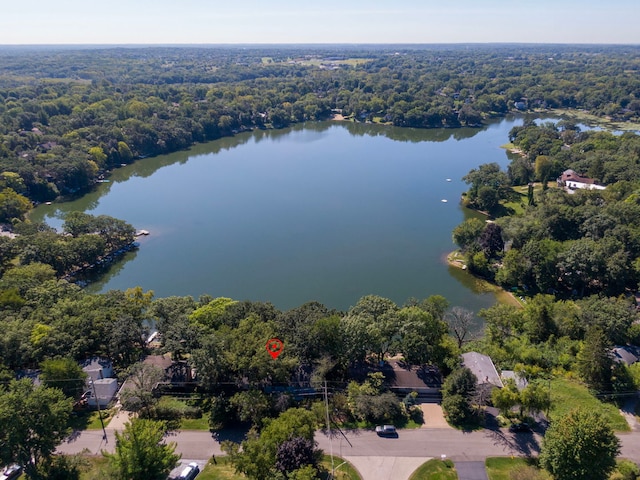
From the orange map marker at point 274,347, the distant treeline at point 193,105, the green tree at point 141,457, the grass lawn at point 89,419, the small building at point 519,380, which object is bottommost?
the grass lawn at point 89,419

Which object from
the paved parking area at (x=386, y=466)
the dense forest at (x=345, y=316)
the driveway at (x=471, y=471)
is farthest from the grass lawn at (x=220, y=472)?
the driveway at (x=471, y=471)

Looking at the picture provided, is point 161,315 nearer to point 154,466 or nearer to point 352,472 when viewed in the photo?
point 154,466

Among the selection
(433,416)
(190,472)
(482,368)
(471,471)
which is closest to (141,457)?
(190,472)

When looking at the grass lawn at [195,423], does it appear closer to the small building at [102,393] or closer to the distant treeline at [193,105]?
the small building at [102,393]

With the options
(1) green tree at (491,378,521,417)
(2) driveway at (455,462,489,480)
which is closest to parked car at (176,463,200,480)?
(2) driveway at (455,462,489,480)

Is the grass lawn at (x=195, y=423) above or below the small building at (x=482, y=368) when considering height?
below

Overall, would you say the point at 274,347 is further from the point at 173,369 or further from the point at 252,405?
the point at 173,369

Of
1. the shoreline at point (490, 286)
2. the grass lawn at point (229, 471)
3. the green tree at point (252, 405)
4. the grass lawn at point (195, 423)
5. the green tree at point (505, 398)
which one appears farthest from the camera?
the shoreline at point (490, 286)

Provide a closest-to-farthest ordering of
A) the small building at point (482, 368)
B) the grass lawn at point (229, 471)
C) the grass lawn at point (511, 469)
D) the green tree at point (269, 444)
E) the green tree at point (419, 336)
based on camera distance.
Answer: the green tree at point (269, 444) → the grass lawn at point (511, 469) → the grass lawn at point (229, 471) → the small building at point (482, 368) → the green tree at point (419, 336)
